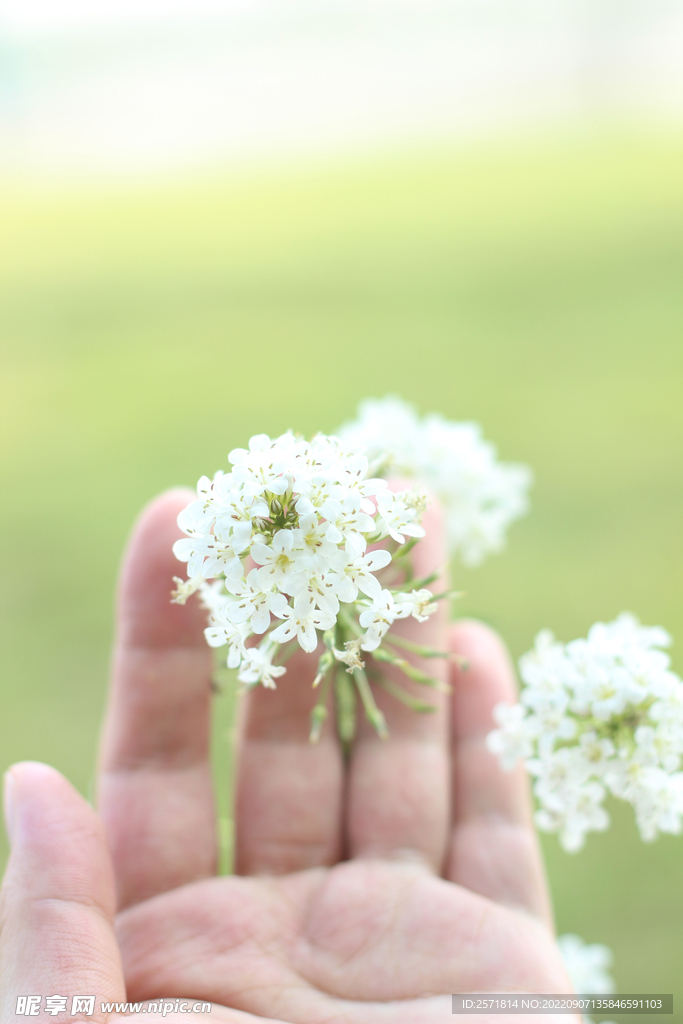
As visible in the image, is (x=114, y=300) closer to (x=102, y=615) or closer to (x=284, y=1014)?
(x=102, y=615)

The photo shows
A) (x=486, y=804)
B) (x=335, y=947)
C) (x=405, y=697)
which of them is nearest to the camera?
(x=335, y=947)

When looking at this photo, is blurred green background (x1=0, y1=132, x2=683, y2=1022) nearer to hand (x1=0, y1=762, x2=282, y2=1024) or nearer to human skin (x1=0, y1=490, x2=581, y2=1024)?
human skin (x1=0, y1=490, x2=581, y2=1024)

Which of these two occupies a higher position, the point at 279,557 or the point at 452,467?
the point at 452,467

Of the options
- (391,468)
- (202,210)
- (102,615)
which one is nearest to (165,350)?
(102,615)

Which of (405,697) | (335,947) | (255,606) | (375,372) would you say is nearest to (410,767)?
(405,697)

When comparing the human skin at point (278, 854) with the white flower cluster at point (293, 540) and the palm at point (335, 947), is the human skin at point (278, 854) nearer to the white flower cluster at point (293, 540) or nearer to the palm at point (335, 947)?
the palm at point (335, 947)

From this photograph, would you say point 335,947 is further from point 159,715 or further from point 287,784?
point 159,715
